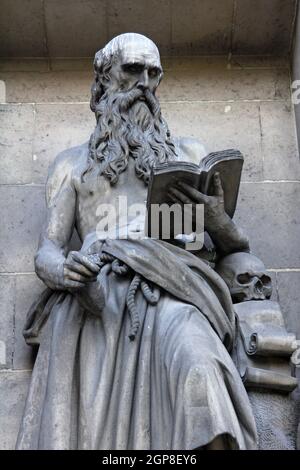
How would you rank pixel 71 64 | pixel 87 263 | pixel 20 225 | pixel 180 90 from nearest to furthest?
pixel 87 263 < pixel 20 225 < pixel 180 90 < pixel 71 64

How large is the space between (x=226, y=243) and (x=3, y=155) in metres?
1.50

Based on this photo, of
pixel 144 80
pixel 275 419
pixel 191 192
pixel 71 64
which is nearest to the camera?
pixel 275 419

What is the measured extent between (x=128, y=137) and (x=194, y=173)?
55 centimetres

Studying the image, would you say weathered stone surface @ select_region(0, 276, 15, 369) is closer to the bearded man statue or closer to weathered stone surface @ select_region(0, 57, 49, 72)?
the bearded man statue

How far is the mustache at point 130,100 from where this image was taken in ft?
18.3

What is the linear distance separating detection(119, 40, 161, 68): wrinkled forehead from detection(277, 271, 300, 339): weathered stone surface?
1150 millimetres

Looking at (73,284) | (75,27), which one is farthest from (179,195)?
(75,27)

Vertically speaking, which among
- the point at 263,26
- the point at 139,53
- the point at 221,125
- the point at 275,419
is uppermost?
the point at 263,26

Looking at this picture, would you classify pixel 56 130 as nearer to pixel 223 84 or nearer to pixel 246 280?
pixel 223 84

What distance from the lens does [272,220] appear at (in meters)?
6.14

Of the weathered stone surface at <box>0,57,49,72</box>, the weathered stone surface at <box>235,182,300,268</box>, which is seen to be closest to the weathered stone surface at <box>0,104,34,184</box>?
the weathered stone surface at <box>0,57,49,72</box>

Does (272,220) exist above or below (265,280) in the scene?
above

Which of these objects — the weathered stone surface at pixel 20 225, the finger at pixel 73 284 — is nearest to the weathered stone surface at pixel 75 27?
the weathered stone surface at pixel 20 225
